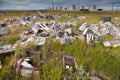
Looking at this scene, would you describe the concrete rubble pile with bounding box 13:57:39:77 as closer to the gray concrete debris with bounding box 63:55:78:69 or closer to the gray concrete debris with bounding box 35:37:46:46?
the gray concrete debris with bounding box 63:55:78:69

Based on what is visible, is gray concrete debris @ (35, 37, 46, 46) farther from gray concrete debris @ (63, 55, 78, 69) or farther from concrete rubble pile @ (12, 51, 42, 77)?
gray concrete debris @ (63, 55, 78, 69)

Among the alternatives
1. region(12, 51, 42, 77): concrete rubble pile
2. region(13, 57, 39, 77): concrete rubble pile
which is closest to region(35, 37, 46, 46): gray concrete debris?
region(12, 51, 42, 77): concrete rubble pile

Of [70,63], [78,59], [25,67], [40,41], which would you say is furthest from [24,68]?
[40,41]

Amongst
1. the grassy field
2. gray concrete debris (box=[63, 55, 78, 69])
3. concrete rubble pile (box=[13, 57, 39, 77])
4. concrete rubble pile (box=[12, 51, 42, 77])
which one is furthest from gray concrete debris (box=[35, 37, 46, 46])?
gray concrete debris (box=[63, 55, 78, 69])

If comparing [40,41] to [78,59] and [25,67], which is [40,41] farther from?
[25,67]

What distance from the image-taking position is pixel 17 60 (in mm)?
7051

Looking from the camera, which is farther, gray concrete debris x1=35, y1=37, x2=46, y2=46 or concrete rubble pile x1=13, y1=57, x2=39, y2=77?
gray concrete debris x1=35, y1=37, x2=46, y2=46

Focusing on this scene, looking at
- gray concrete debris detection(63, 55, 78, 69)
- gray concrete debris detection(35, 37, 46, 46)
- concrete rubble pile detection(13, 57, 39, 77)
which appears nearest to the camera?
concrete rubble pile detection(13, 57, 39, 77)

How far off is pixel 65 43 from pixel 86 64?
1652 millimetres

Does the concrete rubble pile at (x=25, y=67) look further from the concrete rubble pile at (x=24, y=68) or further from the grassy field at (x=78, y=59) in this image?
the grassy field at (x=78, y=59)

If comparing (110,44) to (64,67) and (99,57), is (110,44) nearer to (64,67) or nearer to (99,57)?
(99,57)

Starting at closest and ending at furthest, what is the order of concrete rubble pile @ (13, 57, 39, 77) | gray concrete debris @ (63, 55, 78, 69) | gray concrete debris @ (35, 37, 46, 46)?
concrete rubble pile @ (13, 57, 39, 77)
gray concrete debris @ (63, 55, 78, 69)
gray concrete debris @ (35, 37, 46, 46)

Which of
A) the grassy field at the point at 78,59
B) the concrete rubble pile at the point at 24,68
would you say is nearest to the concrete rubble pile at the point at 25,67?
the concrete rubble pile at the point at 24,68

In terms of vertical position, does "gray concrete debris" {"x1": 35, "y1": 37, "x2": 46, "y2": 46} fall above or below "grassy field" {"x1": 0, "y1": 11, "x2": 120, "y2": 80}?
above
